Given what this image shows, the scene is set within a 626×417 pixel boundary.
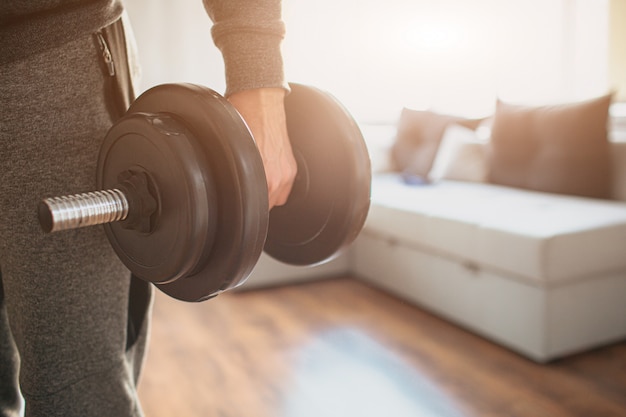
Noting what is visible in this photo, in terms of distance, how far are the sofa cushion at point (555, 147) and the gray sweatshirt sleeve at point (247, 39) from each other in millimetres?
1882

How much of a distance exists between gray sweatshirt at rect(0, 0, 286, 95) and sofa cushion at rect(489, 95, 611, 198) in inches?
73.7

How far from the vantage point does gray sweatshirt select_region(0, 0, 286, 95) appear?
1.78ft

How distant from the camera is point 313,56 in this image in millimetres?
3768

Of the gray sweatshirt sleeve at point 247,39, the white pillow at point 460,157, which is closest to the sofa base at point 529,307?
the white pillow at point 460,157

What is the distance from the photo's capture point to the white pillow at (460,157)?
2.85m

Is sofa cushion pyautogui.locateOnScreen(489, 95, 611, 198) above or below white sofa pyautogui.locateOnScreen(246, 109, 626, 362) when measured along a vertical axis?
above

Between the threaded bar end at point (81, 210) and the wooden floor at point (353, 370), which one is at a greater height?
the threaded bar end at point (81, 210)

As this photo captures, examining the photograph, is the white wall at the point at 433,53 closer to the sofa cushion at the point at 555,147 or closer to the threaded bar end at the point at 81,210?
the sofa cushion at the point at 555,147

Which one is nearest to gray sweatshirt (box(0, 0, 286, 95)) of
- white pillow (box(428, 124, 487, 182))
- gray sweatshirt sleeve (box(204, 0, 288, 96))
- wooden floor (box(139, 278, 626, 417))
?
gray sweatshirt sleeve (box(204, 0, 288, 96))

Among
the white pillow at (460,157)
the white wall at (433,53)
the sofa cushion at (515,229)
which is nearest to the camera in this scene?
the sofa cushion at (515,229)

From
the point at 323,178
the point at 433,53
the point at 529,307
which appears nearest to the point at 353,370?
the point at 529,307

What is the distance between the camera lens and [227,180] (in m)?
0.50

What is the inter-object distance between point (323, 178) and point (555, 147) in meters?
1.85

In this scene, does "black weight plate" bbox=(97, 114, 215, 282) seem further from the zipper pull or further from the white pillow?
the white pillow
